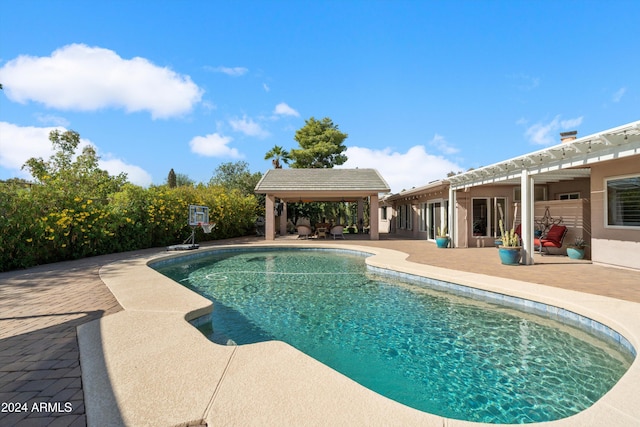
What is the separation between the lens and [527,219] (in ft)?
32.3

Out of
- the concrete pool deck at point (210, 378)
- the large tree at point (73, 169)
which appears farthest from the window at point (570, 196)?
the large tree at point (73, 169)

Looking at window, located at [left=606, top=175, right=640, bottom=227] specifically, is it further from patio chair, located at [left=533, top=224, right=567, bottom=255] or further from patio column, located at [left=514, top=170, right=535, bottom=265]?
patio chair, located at [left=533, top=224, right=567, bottom=255]

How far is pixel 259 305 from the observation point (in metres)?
6.77

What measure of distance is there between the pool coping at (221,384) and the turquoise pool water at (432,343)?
604mm

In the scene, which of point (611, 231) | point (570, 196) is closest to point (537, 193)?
point (570, 196)

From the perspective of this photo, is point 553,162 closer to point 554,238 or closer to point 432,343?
point 554,238

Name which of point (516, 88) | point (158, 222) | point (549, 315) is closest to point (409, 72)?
point (516, 88)

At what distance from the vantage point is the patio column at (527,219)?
32.2 feet

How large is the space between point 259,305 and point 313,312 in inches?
51.1

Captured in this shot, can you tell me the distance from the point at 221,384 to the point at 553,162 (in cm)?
1048

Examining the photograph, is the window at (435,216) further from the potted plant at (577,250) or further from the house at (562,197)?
the potted plant at (577,250)

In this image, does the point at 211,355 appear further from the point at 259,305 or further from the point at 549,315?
the point at 549,315

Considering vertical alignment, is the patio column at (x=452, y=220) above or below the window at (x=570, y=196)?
below

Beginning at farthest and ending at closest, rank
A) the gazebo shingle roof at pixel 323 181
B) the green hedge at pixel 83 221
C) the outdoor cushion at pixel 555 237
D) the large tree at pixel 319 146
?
the large tree at pixel 319 146
the gazebo shingle roof at pixel 323 181
the outdoor cushion at pixel 555 237
the green hedge at pixel 83 221
